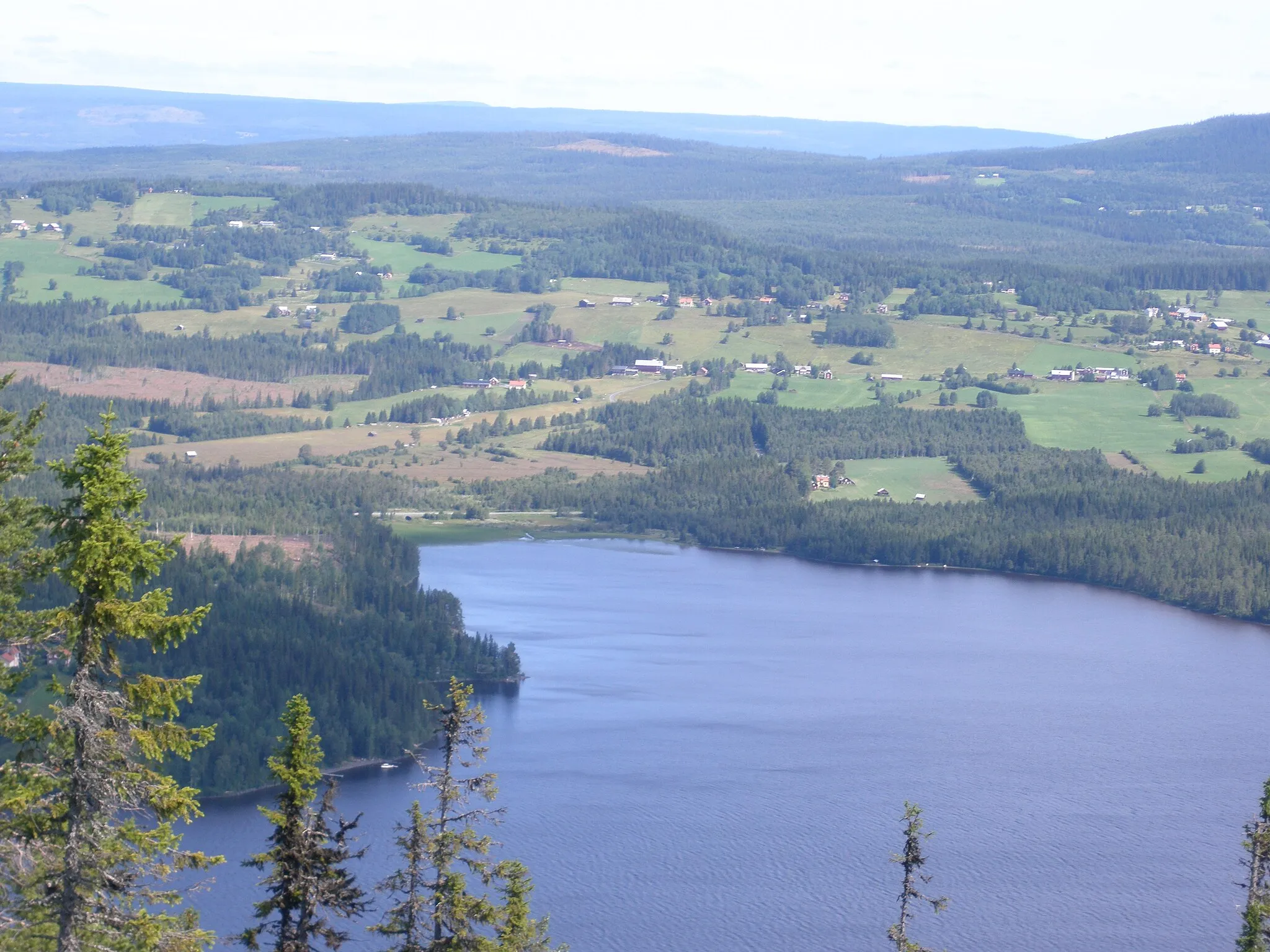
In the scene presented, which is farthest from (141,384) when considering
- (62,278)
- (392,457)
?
(62,278)

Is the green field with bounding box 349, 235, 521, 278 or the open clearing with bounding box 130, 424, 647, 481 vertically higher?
the green field with bounding box 349, 235, 521, 278

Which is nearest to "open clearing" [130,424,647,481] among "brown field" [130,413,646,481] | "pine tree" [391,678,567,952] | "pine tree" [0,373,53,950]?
"brown field" [130,413,646,481]

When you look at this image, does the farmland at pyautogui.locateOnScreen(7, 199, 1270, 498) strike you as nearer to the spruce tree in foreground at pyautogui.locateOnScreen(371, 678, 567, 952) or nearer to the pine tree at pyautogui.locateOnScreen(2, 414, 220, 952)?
the spruce tree in foreground at pyautogui.locateOnScreen(371, 678, 567, 952)

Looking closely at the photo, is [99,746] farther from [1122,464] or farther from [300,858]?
[1122,464]

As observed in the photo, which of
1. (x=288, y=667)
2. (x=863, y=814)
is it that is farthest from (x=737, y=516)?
(x=863, y=814)

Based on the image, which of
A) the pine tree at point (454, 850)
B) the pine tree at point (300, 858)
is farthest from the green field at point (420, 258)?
the pine tree at point (300, 858)

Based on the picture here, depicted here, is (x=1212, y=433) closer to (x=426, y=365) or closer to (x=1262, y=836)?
(x=426, y=365)

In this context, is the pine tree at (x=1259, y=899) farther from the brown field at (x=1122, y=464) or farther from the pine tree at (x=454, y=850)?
the brown field at (x=1122, y=464)
